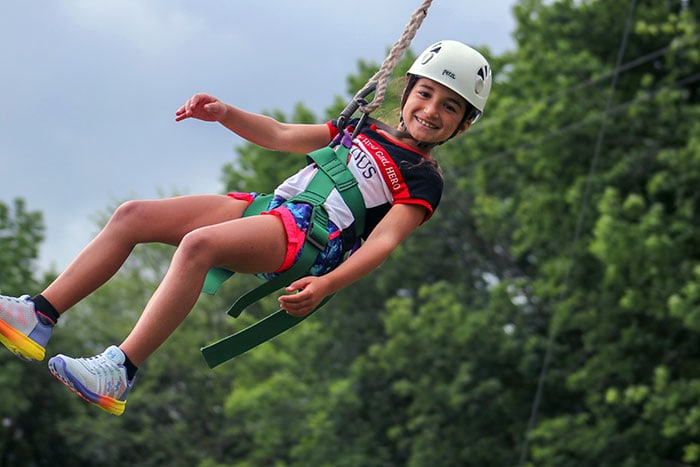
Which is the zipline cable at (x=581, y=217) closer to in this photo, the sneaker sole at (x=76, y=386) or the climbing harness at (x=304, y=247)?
the climbing harness at (x=304, y=247)

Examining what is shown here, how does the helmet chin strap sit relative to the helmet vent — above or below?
below

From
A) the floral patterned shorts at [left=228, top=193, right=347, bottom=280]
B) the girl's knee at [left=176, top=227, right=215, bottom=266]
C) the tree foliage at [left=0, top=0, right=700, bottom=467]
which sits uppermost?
the girl's knee at [left=176, top=227, right=215, bottom=266]

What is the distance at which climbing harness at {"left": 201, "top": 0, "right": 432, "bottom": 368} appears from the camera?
11.2 feet

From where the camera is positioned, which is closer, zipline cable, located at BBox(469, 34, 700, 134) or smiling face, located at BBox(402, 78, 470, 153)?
smiling face, located at BBox(402, 78, 470, 153)

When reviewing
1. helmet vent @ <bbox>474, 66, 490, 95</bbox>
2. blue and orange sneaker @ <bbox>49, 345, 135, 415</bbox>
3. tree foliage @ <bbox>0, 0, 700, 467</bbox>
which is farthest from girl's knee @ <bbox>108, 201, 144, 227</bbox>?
tree foliage @ <bbox>0, 0, 700, 467</bbox>

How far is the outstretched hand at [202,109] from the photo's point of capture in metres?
3.51

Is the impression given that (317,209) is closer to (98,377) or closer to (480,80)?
(480,80)

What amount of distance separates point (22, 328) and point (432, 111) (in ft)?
4.11

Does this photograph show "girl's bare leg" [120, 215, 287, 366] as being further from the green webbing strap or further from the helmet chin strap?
the helmet chin strap

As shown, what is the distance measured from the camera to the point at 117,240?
11.2 ft

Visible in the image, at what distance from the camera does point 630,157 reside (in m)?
13.9

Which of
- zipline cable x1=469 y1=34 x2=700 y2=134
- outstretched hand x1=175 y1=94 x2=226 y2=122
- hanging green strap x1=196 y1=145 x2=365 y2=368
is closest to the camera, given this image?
hanging green strap x1=196 y1=145 x2=365 y2=368

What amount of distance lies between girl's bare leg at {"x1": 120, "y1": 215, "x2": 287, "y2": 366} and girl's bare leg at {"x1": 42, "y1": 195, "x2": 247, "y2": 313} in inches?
7.8

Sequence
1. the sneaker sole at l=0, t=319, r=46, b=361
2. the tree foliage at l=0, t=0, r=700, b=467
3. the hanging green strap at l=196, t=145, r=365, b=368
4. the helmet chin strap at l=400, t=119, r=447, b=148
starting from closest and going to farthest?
the sneaker sole at l=0, t=319, r=46, b=361 → the hanging green strap at l=196, t=145, r=365, b=368 → the helmet chin strap at l=400, t=119, r=447, b=148 → the tree foliage at l=0, t=0, r=700, b=467
